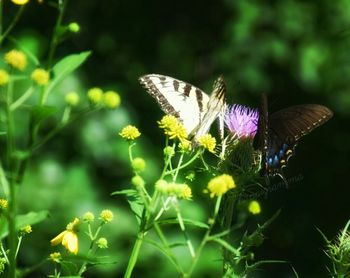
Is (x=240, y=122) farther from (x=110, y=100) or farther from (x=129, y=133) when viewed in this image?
(x=110, y=100)

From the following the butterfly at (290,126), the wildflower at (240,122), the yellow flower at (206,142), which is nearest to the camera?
the yellow flower at (206,142)

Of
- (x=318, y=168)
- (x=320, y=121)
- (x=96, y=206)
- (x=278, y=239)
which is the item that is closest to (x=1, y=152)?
(x=96, y=206)

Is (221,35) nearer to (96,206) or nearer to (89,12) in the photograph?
(89,12)

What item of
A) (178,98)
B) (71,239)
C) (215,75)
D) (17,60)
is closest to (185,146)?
(71,239)

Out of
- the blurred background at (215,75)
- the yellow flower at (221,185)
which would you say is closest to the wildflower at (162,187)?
the yellow flower at (221,185)

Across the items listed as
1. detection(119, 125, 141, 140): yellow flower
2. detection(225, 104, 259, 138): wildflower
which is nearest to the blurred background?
detection(225, 104, 259, 138): wildflower

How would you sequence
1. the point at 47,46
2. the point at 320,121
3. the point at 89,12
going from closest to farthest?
the point at 320,121
the point at 47,46
the point at 89,12

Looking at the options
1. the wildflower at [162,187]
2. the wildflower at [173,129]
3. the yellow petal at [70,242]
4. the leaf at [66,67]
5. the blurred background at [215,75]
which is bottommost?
the blurred background at [215,75]

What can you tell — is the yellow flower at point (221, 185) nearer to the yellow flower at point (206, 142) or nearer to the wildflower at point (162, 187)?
the wildflower at point (162, 187)
